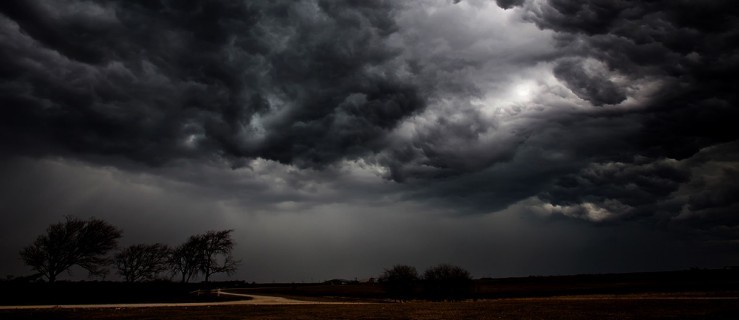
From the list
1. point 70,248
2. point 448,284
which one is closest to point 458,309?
point 448,284

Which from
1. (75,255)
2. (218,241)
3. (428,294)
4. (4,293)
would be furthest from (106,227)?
(428,294)

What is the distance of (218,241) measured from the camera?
99750 mm

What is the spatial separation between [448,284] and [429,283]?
342 centimetres

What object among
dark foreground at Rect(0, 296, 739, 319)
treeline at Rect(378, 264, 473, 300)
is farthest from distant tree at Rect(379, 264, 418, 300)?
dark foreground at Rect(0, 296, 739, 319)

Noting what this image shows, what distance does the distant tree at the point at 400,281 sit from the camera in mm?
71562

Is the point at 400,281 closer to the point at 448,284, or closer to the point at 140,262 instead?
the point at 448,284

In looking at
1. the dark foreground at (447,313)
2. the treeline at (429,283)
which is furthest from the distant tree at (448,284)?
the dark foreground at (447,313)

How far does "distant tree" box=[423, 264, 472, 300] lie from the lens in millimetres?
70062

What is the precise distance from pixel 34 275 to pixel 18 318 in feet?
172

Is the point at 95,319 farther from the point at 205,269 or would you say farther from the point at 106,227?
the point at 205,269

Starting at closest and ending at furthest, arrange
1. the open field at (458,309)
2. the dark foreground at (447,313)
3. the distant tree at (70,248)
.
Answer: the dark foreground at (447,313)
the open field at (458,309)
the distant tree at (70,248)

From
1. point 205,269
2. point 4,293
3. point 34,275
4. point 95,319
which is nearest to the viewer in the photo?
point 95,319

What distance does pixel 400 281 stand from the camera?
72250 millimetres

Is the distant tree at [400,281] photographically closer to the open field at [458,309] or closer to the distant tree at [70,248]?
the open field at [458,309]
